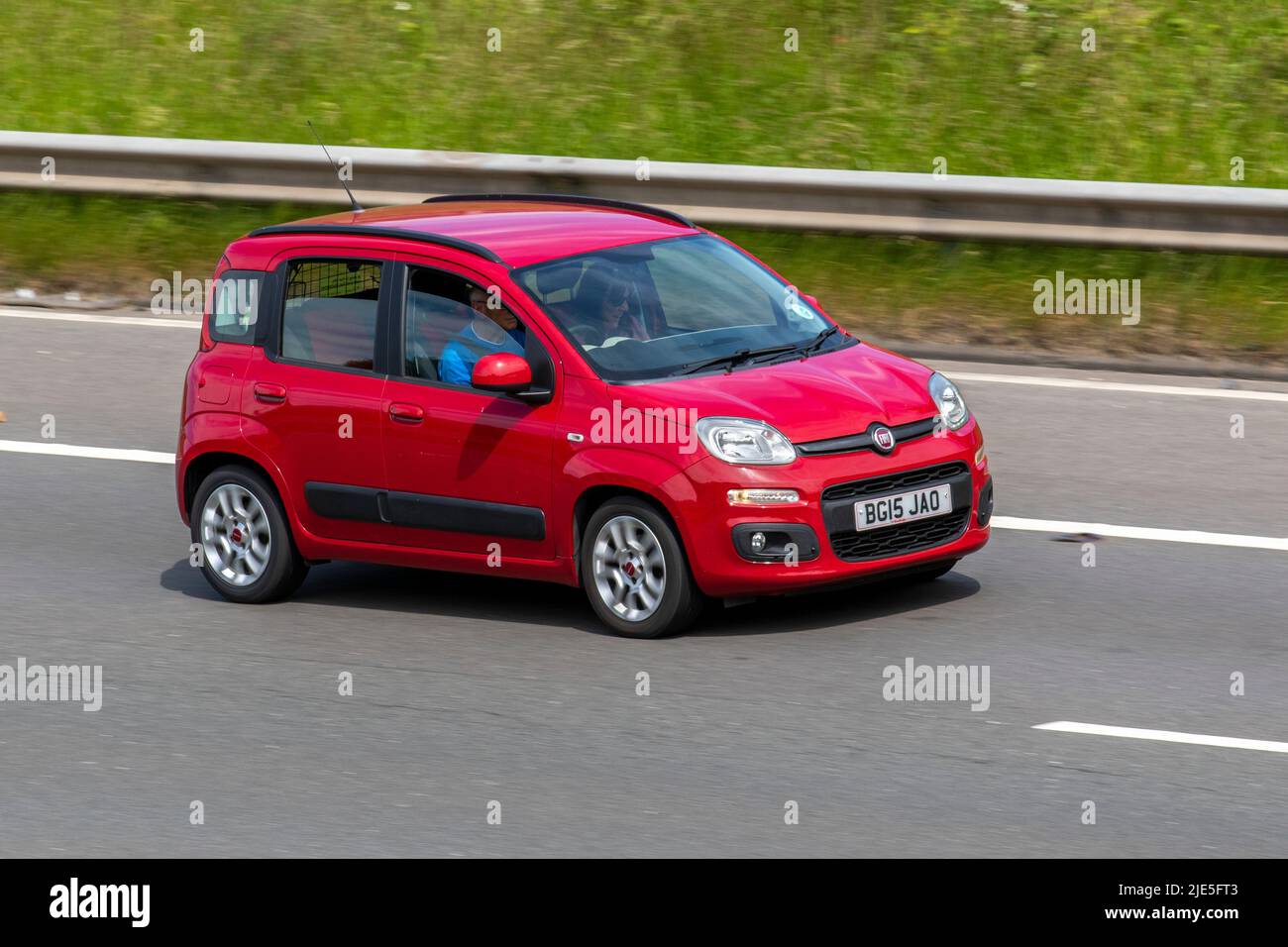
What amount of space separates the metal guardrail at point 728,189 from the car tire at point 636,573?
20.1 feet

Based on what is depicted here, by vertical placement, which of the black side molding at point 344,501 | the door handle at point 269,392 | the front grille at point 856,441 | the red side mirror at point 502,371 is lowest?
the black side molding at point 344,501

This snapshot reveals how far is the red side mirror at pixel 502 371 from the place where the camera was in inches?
322

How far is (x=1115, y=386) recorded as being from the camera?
12312 mm

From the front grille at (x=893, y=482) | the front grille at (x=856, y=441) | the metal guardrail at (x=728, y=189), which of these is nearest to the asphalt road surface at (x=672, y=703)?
the front grille at (x=893, y=482)

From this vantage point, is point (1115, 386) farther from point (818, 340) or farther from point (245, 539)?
point (245, 539)

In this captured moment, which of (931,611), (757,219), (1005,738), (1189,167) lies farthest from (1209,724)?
(1189,167)

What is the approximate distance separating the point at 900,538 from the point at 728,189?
627cm

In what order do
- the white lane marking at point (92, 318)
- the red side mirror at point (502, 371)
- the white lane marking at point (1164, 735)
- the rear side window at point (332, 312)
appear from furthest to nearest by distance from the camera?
1. the white lane marking at point (92, 318)
2. the rear side window at point (332, 312)
3. the red side mirror at point (502, 371)
4. the white lane marking at point (1164, 735)

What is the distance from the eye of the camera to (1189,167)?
590 inches

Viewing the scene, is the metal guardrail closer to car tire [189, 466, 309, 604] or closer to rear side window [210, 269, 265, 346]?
rear side window [210, 269, 265, 346]

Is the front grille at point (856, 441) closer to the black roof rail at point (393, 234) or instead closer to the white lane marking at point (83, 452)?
the black roof rail at point (393, 234)

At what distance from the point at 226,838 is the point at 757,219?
856 centimetres

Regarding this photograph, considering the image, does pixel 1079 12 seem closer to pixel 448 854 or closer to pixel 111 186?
pixel 111 186

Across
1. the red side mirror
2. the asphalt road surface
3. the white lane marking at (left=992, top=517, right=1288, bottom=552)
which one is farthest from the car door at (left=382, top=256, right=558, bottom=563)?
the white lane marking at (left=992, top=517, right=1288, bottom=552)
